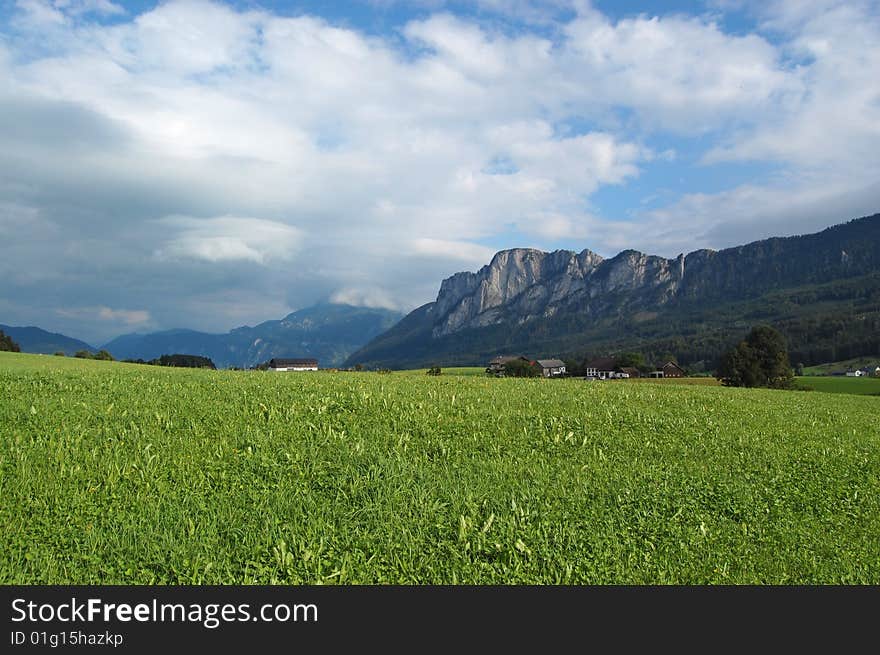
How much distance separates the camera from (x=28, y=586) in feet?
22.0

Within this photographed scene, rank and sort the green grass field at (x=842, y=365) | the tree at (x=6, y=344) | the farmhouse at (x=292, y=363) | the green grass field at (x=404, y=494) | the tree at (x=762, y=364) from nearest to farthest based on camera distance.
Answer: the green grass field at (x=404, y=494) < the tree at (x=762, y=364) < the tree at (x=6, y=344) < the farmhouse at (x=292, y=363) < the green grass field at (x=842, y=365)

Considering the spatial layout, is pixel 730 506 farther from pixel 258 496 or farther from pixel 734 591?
pixel 258 496

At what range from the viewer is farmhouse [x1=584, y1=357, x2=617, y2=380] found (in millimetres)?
177750

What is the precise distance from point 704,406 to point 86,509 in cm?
2004

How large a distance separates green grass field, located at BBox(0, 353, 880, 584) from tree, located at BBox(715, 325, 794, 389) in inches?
2846

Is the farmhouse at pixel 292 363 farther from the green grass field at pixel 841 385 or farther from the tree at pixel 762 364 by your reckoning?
the green grass field at pixel 841 385

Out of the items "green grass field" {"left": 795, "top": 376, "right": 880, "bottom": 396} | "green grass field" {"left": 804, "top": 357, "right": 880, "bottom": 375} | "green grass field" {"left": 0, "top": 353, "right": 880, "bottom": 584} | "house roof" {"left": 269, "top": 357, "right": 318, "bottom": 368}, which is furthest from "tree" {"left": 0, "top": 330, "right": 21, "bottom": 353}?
"green grass field" {"left": 804, "top": 357, "right": 880, "bottom": 375}

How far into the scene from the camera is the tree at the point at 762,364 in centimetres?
7988

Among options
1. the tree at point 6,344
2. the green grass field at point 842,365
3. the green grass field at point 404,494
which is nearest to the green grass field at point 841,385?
the green grass field at point 842,365

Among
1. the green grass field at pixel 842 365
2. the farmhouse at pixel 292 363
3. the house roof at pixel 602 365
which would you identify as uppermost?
the farmhouse at pixel 292 363

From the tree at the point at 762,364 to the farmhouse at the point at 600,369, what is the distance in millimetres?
90784

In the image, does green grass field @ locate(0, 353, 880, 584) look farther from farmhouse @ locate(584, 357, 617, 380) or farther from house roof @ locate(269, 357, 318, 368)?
farmhouse @ locate(584, 357, 617, 380)

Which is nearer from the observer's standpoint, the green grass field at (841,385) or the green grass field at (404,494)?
the green grass field at (404,494)

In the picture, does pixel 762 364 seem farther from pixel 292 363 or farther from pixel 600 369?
pixel 292 363
